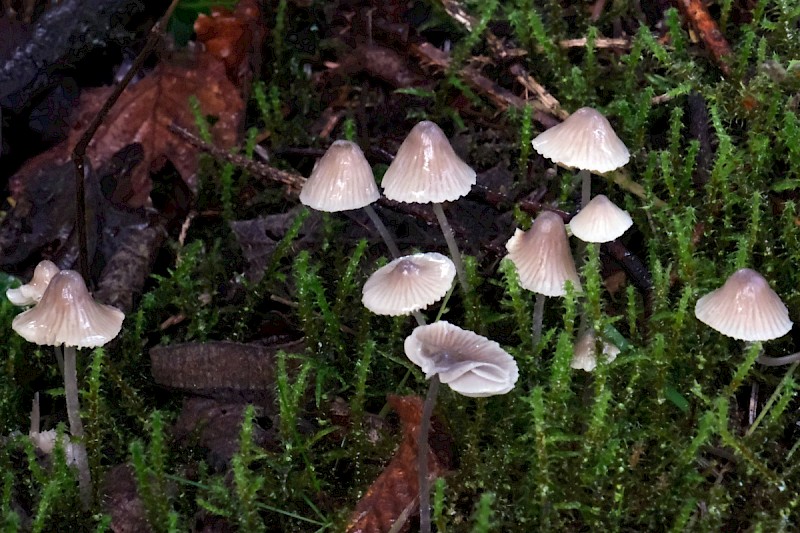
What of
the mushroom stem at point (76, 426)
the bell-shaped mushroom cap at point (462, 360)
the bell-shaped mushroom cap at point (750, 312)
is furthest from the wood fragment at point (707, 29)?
the mushroom stem at point (76, 426)

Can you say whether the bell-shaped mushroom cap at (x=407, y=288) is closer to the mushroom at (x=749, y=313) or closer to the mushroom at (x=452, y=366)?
the mushroom at (x=452, y=366)

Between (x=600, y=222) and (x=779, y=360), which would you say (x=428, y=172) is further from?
(x=779, y=360)

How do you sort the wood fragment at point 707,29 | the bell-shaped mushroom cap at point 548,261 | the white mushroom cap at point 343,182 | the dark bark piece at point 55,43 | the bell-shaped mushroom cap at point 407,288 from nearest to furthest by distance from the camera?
1. the bell-shaped mushroom cap at point 407,288
2. the bell-shaped mushroom cap at point 548,261
3. the white mushroom cap at point 343,182
4. the wood fragment at point 707,29
5. the dark bark piece at point 55,43

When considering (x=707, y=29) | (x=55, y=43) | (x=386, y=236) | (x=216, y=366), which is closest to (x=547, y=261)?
(x=386, y=236)

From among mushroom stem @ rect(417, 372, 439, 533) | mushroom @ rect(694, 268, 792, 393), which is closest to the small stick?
mushroom stem @ rect(417, 372, 439, 533)

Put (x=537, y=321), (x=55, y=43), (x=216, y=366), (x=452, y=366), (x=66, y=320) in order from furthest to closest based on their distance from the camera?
(x=55, y=43) → (x=216, y=366) → (x=537, y=321) → (x=66, y=320) → (x=452, y=366)

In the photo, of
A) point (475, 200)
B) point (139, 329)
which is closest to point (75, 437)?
point (139, 329)

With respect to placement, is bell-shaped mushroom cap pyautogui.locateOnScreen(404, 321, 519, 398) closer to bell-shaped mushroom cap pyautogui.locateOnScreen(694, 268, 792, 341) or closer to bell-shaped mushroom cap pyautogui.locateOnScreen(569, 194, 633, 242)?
bell-shaped mushroom cap pyautogui.locateOnScreen(569, 194, 633, 242)
